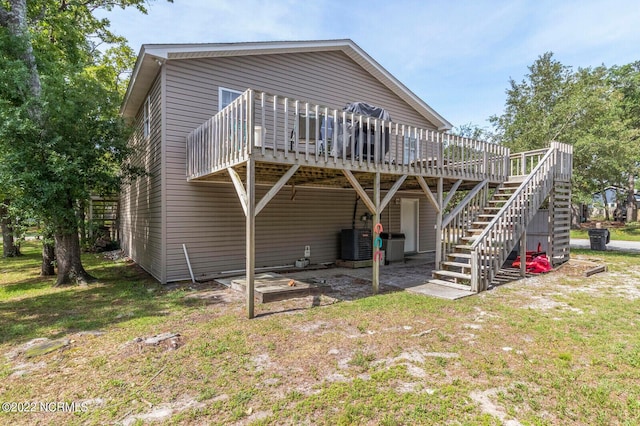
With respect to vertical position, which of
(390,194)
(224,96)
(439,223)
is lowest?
(439,223)

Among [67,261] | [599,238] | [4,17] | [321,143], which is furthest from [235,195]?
[599,238]

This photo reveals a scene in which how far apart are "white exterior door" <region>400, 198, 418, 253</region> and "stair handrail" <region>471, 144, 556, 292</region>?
4.38 meters

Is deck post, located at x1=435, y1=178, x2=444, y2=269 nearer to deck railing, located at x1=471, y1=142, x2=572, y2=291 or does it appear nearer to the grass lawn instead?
deck railing, located at x1=471, y1=142, x2=572, y2=291

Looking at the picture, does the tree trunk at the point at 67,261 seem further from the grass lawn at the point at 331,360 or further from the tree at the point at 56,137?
the grass lawn at the point at 331,360

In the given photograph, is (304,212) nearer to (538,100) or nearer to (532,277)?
(532,277)

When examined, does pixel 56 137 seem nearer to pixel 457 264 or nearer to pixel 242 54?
pixel 242 54

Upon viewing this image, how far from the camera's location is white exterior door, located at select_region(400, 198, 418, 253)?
11898 millimetres

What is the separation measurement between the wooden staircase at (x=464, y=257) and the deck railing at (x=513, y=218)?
0.22 meters

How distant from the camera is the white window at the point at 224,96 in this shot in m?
7.91

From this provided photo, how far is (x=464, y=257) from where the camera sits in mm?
7086

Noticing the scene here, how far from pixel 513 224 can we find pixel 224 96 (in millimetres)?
7398

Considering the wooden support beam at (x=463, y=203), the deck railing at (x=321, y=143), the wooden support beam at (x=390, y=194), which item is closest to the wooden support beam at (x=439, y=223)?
the wooden support beam at (x=463, y=203)

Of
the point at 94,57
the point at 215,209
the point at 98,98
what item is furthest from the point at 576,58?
the point at 94,57

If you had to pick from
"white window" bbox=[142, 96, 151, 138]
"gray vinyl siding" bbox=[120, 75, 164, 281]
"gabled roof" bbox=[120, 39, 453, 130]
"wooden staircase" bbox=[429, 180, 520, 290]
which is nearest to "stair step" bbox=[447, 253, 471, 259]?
"wooden staircase" bbox=[429, 180, 520, 290]
